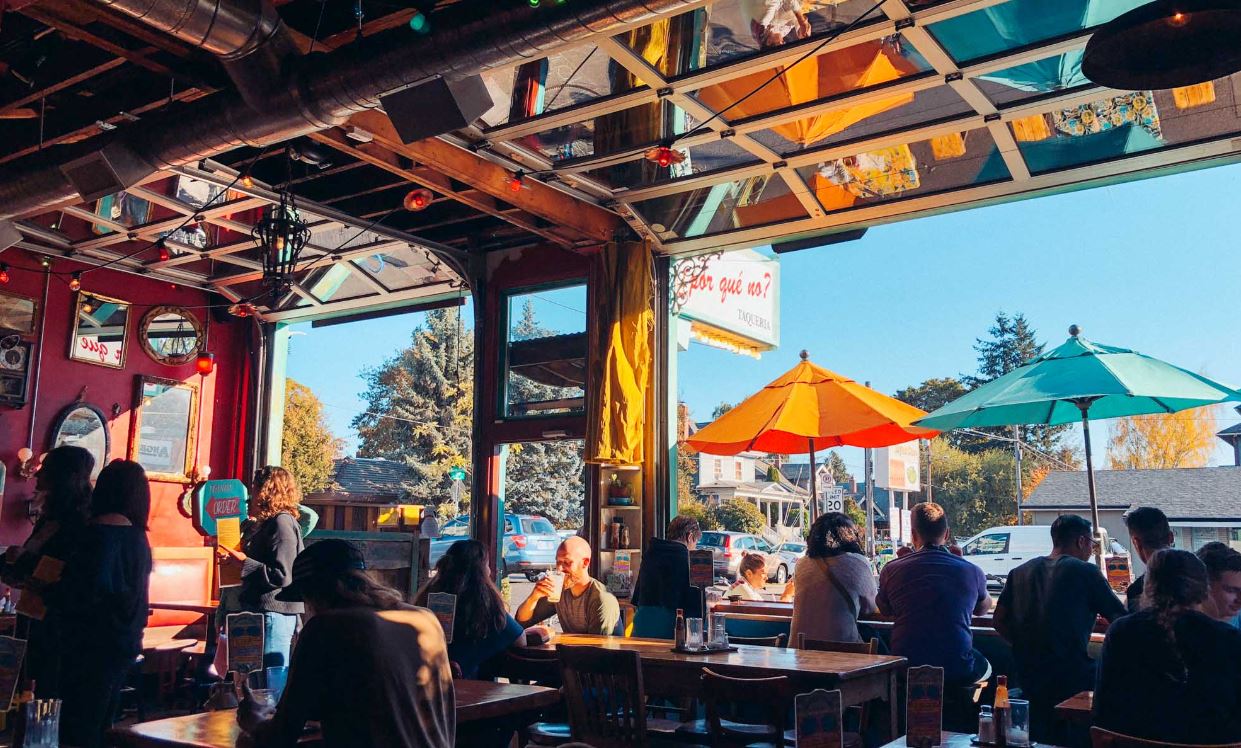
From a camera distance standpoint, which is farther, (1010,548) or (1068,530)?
(1010,548)

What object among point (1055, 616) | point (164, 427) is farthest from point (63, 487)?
point (164, 427)

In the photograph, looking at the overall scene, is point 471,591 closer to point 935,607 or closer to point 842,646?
point 842,646

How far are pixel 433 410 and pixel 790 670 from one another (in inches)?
1359

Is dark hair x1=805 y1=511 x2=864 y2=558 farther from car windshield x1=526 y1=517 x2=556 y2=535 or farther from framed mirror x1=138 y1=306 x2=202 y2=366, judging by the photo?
car windshield x1=526 y1=517 x2=556 y2=535

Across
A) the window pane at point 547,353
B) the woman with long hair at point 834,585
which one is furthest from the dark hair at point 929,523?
the window pane at point 547,353

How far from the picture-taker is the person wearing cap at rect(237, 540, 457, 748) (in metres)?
2.79

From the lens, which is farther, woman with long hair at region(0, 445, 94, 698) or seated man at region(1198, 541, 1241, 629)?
seated man at region(1198, 541, 1241, 629)

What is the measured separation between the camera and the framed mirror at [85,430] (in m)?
10.4

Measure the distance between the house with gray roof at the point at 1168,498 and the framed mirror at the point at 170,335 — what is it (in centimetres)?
2573

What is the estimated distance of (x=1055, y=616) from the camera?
5.06m

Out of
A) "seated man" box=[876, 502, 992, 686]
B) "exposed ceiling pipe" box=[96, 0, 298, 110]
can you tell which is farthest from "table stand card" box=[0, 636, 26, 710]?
"seated man" box=[876, 502, 992, 686]

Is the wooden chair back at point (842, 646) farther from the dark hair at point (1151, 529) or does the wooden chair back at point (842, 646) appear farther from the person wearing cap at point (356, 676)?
the person wearing cap at point (356, 676)

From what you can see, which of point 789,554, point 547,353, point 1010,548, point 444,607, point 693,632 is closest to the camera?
point 444,607

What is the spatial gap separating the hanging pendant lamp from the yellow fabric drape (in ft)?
17.8
